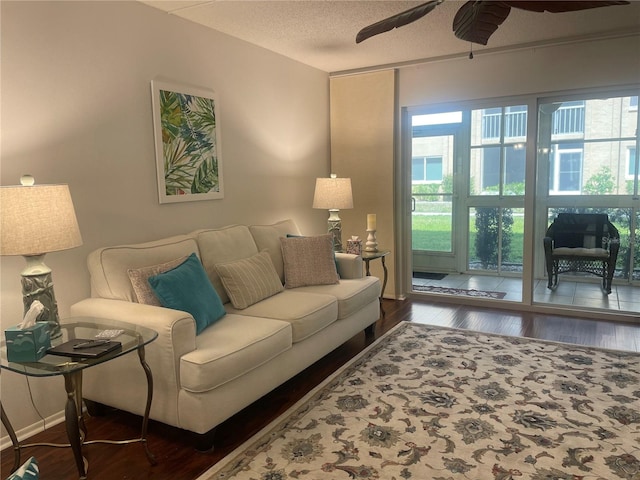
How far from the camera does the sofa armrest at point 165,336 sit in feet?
7.70

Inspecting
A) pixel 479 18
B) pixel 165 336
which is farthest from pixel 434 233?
pixel 165 336

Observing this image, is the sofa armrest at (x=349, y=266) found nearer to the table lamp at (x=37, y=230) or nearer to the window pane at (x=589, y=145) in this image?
the window pane at (x=589, y=145)

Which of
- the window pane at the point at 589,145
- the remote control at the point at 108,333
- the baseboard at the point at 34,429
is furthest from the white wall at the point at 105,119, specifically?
the window pane at the point at 589,145

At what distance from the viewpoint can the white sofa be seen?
92.9 inches

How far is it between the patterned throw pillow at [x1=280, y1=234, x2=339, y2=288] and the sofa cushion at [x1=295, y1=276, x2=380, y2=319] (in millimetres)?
67

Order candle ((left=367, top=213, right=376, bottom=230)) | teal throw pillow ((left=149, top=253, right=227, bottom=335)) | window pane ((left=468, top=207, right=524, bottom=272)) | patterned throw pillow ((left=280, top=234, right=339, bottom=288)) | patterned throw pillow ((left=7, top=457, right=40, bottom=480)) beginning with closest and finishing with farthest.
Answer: patterned throw pillow ((left=7, top=457, right=40, bottom=480)) < teal throw pillow ((left=149, top=253, right=227, bottom=335)) < patterned throw pillow ((left=280, top=234, right=339, bottom=288)) < candle ((left=367, top=213, right=376, bottom=230)) < window pane ((left=468, top=207, right=524, bottom=272))

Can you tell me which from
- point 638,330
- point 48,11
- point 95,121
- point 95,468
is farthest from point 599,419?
point 48,11

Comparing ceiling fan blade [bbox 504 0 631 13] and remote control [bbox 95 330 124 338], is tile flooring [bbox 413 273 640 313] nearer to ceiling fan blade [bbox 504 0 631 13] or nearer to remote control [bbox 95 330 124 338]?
ceiling fan blade [bbox 504 0 631 13]

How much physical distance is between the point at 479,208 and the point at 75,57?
3.83 m

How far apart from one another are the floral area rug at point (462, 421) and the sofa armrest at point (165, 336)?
508 millimetres

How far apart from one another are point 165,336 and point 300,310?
0.98m

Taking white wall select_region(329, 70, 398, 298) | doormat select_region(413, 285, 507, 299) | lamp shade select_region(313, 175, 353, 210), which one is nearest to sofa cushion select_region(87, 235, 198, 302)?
lamp shade select_region(313, 175, 353, 210)

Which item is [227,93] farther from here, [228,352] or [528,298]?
[528,298]

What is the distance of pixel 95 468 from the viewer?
231 centimetres
